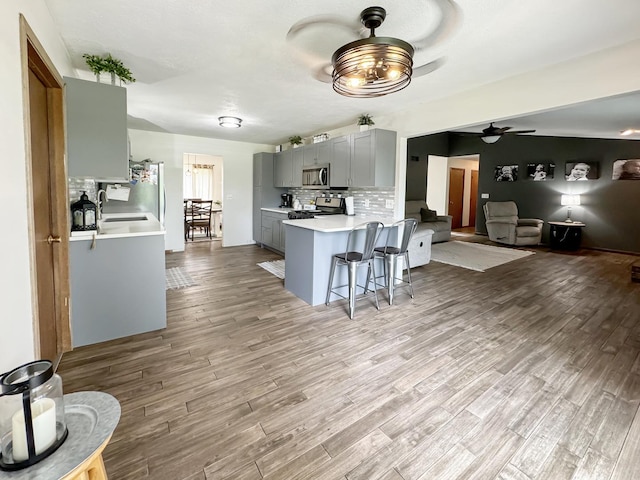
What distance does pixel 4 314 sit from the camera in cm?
124

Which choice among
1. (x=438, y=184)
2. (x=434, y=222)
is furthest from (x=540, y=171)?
(x=434, y=222)

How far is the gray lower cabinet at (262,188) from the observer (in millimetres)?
6793

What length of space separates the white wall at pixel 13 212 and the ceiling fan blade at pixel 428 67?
2.75 metres

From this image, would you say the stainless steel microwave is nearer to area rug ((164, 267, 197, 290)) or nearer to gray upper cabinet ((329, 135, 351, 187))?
gray upper cabinet ((329, 135, 351, 187))

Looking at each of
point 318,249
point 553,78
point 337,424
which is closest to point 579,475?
point 337,424

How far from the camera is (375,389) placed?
6.95 ft

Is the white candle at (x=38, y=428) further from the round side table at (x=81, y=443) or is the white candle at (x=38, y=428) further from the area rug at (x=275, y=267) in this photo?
the area rug at (x=275, y=267)

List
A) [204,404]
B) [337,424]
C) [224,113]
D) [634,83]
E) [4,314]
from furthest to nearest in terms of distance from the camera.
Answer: [224,113] → [634,83] → [204,404] → [337,424] → [4,314]

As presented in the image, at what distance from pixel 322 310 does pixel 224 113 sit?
3.15 metres

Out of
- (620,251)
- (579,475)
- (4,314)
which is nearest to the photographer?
(4,314)

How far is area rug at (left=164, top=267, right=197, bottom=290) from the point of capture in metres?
4.26

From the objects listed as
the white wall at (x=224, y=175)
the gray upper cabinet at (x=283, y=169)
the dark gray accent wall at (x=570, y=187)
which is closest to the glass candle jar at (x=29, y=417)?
the gray upper cabinet at (x=283, y=169)

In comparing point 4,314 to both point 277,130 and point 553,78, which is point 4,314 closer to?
point 553,78

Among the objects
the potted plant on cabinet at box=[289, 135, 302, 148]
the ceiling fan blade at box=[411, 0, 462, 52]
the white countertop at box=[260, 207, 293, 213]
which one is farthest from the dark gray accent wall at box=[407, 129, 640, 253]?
the ceiling fan blade at box=[411, 0, 462, 52]
